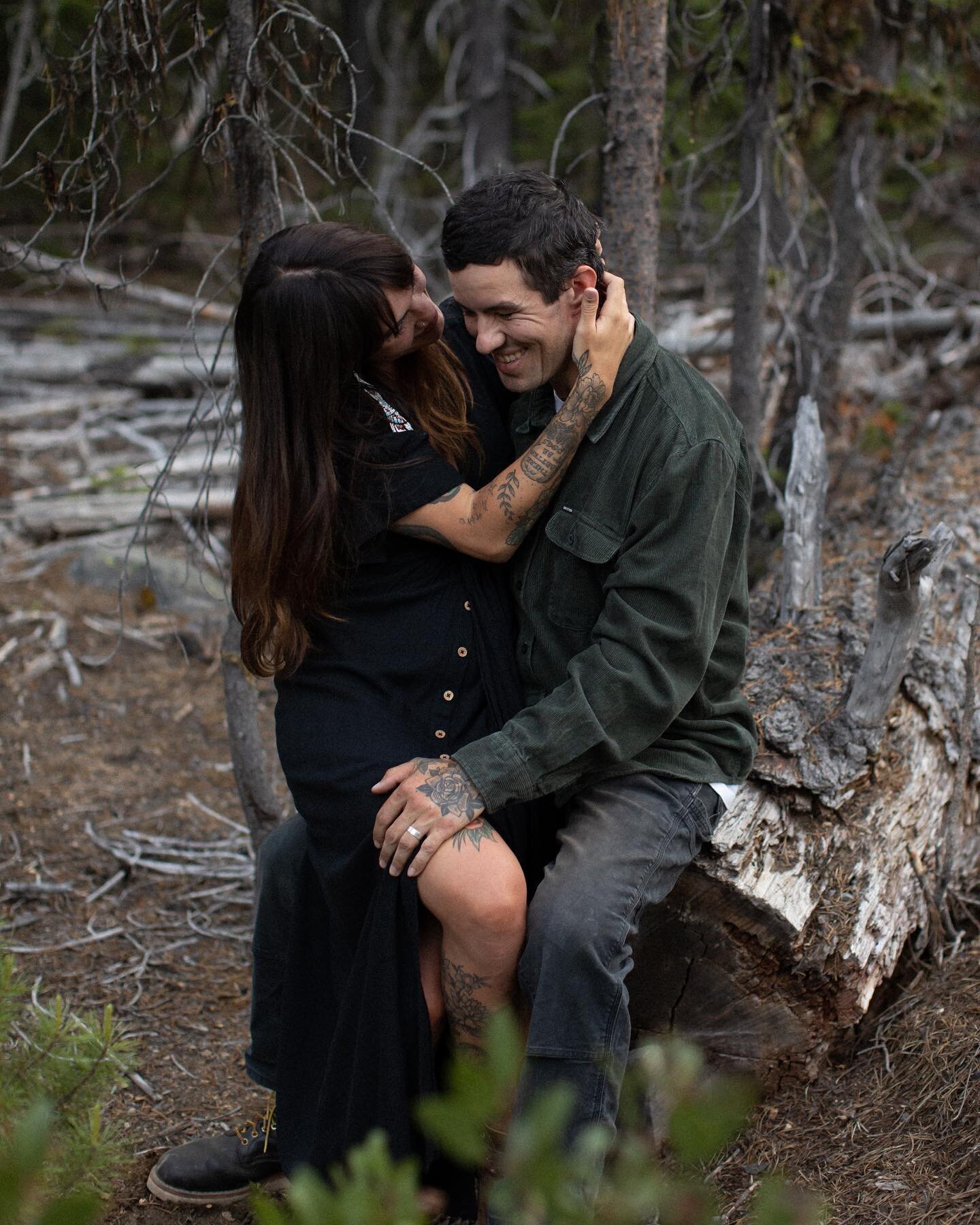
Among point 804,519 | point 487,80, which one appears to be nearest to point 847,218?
point 804,519

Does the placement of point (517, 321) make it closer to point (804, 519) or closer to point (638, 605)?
point (638, 605)

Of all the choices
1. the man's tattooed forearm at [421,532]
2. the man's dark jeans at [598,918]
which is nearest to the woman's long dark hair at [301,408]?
the man's tattooed forearm at [421,532]

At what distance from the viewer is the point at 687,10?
447 cm

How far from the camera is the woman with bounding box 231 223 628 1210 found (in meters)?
2.50

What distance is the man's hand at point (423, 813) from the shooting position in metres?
2.45

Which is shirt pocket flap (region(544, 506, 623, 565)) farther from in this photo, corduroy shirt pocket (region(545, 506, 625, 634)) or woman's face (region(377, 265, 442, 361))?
woman's face (region(377, 265, 442, 361))

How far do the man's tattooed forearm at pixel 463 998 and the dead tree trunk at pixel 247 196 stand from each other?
105 cm

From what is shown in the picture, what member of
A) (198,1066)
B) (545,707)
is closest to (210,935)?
(198,1066)

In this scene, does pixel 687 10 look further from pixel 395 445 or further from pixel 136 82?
pixel 395 445

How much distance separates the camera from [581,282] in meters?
A: 2.58

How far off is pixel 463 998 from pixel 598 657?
844 mm

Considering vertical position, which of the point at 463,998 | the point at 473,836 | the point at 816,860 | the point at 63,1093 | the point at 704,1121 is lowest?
the point at 463,998

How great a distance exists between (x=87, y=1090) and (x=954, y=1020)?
7.53ft

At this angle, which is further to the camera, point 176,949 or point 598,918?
point 176,949
